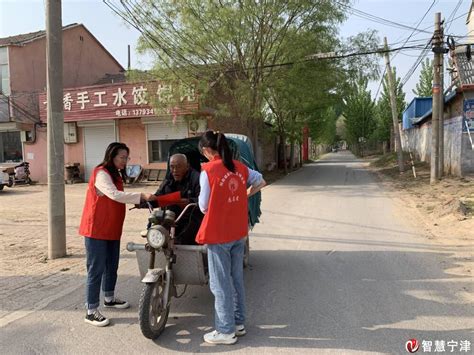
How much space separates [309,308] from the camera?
4660 mm

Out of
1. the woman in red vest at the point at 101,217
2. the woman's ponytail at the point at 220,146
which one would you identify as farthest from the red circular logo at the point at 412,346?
the woman in red vest at the point at 101,217

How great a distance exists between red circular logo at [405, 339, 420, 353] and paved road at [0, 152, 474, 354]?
0.18ft

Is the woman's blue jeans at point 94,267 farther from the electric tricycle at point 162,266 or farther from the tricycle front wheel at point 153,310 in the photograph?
the tricycle front wheel at point 153,310

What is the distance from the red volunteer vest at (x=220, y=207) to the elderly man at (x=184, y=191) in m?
0.91

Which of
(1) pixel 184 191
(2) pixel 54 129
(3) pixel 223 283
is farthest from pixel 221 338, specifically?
(2) pixel 54 129

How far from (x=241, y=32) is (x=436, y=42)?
7.18 m

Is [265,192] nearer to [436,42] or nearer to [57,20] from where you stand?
[436,42]

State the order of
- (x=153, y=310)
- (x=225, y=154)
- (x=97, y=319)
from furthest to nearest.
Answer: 1. (x=97, y=319)
2. (x=153, y=310)
3. (x=225, y=154)

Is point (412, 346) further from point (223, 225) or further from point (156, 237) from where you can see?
point (156, 237)

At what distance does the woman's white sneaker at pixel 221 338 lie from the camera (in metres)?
3.84

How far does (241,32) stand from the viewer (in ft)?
57.5

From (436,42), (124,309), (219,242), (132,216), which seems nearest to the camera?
(219,242)

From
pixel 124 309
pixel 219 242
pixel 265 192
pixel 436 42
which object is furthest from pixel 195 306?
pixel 436 42

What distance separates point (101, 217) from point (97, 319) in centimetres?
98
